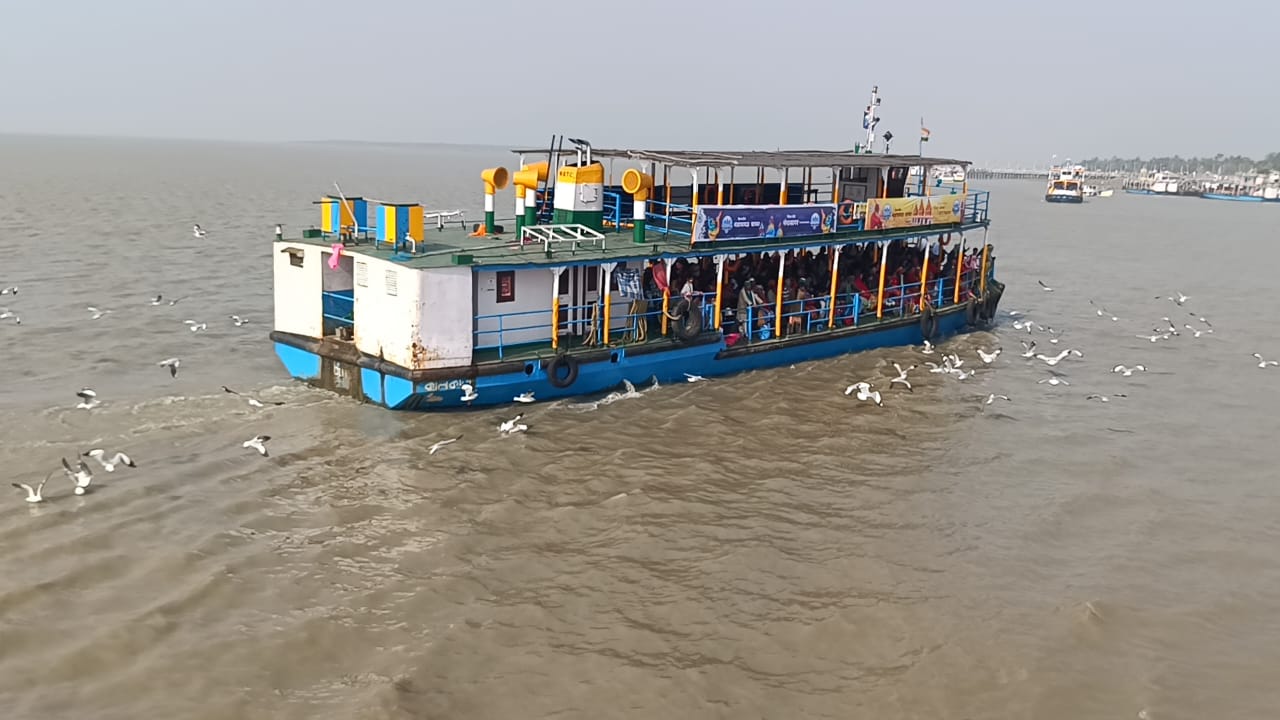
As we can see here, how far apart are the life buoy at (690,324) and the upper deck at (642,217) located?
1129mm

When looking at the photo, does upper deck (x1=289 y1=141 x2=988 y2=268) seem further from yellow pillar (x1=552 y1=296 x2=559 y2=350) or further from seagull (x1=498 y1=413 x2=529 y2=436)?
seagull (x1=498 y1=413 x2=529 y2=436)

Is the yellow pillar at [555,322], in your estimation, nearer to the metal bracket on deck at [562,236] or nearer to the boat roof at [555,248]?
the boat roof at [555,248]

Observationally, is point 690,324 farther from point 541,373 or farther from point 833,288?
point 833,288

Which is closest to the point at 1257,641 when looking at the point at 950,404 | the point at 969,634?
the point at 969,634

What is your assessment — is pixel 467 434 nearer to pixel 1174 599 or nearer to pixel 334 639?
pixel 334 639

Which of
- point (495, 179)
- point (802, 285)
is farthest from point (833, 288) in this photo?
point (495, 179)

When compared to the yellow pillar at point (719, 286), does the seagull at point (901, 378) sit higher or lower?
lower

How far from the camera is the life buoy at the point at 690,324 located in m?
19.6

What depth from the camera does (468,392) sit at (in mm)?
17047

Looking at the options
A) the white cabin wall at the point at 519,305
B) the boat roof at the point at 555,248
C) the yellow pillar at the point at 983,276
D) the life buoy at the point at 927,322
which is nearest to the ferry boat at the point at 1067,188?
the yellow pillar at the point at 983,276

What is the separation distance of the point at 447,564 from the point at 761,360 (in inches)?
416

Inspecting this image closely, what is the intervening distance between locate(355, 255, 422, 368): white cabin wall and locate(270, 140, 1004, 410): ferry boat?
1.2 inches

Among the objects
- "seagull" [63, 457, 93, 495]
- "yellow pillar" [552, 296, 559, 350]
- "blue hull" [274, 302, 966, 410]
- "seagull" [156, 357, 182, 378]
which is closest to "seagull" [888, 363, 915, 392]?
"blue hull" [274, 302, 966, 410]

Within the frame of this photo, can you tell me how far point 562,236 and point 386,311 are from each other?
4.96 m
